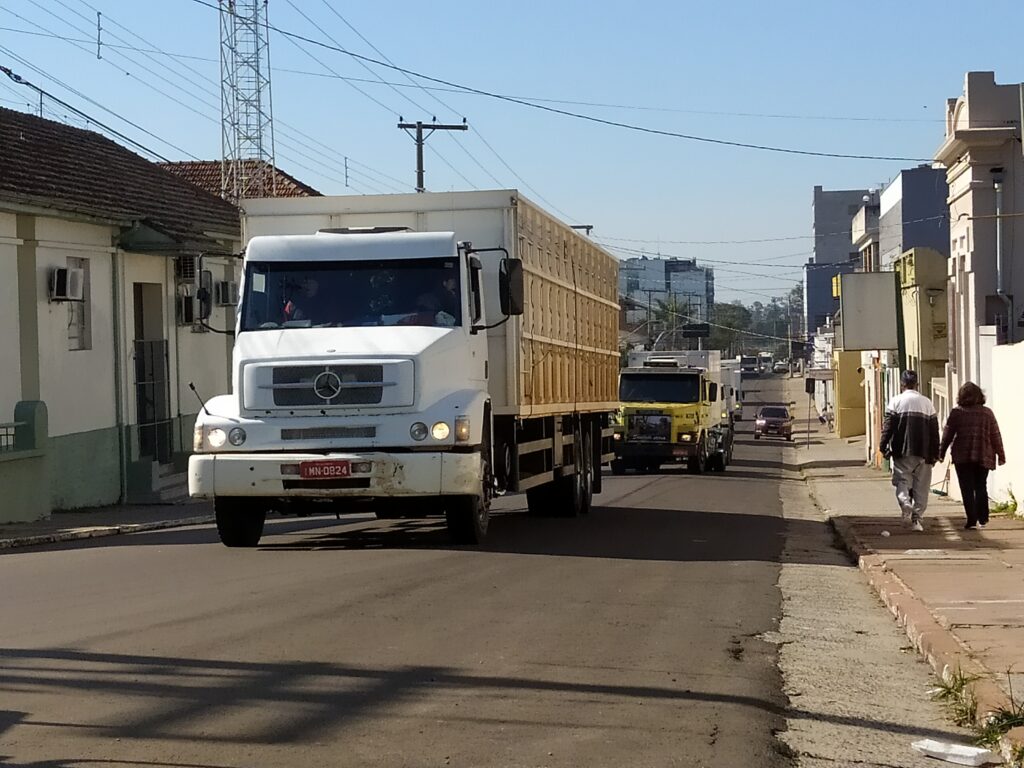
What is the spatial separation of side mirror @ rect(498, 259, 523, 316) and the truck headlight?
4.88 ft

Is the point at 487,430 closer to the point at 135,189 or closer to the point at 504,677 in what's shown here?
the point at 504,677

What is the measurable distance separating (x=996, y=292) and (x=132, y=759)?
2418 cm

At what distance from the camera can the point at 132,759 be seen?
241 inches

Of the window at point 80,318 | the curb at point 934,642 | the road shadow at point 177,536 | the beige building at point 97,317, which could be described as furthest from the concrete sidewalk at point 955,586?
the window at point 80,318

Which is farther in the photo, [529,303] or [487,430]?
[529,303]

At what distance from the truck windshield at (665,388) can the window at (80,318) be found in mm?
17452

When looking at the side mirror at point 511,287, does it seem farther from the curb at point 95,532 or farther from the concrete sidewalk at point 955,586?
the curb at point 95,532

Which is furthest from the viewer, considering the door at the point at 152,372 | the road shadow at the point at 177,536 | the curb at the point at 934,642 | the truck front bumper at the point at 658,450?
the truck front bumper at the point at 658,450

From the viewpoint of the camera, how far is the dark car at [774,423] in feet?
245

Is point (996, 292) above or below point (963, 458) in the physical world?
above

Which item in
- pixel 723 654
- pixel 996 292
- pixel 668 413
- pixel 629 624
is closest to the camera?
pixel 723 654

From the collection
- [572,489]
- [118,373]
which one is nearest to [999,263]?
[572,489]

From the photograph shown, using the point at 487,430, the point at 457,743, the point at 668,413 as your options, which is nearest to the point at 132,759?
the point at 457,743

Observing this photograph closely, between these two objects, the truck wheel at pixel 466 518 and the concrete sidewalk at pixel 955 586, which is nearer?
the concrete sidewalk at pixel 955 586
